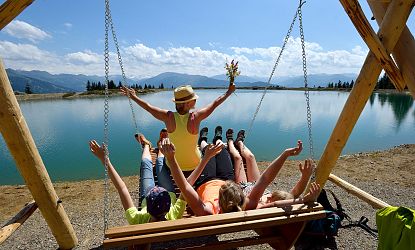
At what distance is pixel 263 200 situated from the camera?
121 inches

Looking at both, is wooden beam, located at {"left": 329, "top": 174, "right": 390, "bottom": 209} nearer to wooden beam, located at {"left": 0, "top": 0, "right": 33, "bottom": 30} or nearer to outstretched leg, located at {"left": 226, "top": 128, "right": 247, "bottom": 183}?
outstretched leg, located at {"left": 226, "top": 128, "right": 247, "bottom": 183}

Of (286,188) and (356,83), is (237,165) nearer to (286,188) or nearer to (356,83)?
(356,83)

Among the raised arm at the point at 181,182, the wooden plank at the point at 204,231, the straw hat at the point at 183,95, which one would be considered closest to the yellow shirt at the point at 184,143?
the straw hat at the point at 183,95

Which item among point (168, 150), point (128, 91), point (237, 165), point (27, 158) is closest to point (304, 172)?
point (168, 150)

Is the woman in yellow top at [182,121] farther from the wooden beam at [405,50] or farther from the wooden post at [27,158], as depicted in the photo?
the wooden beam at [405,50]

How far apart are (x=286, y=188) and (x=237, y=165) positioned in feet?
8.66

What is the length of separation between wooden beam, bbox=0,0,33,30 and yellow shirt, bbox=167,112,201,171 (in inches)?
75.9

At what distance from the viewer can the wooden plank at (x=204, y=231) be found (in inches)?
83.7

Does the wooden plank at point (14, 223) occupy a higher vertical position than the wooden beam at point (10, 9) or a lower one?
lower

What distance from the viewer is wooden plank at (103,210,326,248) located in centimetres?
212

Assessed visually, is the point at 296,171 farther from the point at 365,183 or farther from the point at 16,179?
the point at 16,179

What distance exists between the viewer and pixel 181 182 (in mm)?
2457

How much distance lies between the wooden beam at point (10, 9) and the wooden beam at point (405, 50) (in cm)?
357

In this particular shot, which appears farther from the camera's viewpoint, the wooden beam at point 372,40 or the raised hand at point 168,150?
the wooden beam at point 372,40
